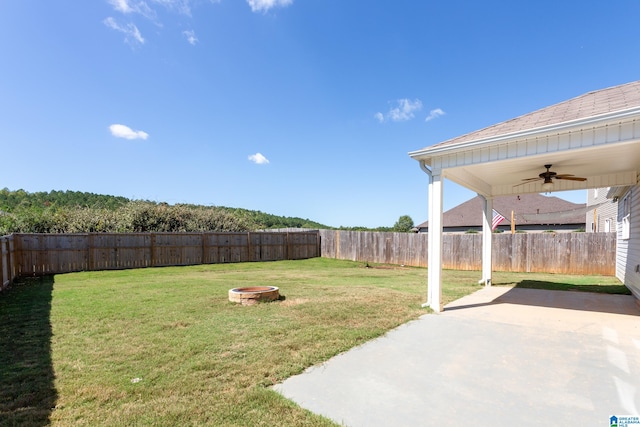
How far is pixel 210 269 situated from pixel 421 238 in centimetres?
935

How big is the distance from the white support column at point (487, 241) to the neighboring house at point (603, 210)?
4.26 meters

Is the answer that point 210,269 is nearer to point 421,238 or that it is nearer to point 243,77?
point 243,77

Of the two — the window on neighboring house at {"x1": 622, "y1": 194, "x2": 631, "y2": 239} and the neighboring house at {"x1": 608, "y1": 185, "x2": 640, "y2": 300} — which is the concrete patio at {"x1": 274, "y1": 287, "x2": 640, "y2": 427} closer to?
the neighboring house at {"x1": 608, "y1": 185, "x2": 640, "y2": 300}

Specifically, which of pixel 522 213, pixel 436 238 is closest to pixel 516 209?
pixel 522 213

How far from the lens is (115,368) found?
122 inches

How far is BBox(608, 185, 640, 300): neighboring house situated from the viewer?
683 centimetres

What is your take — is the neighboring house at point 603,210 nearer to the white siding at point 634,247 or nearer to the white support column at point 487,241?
the white siding at point 634,247

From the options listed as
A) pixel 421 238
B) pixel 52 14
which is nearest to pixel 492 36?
pixel 421 238

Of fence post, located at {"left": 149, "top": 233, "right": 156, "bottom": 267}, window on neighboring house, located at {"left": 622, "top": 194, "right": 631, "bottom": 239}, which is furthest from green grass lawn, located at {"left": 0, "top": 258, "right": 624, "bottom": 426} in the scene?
fence post, located at {"left": 149, "top": 233, "right": 156, "bottom": 267}

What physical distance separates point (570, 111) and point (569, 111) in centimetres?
2

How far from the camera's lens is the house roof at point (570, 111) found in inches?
169

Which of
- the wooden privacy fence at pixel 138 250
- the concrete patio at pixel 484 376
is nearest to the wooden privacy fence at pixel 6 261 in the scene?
the wooden privacy fence at pixel 138 250

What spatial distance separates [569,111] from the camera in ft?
16.0

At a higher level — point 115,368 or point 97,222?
point 97,222
